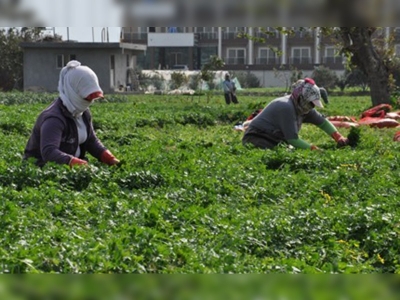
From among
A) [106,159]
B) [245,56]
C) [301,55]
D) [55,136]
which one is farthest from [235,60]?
[55,136]

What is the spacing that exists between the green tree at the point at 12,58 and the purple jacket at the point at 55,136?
154 feet

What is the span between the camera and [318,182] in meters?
6.62

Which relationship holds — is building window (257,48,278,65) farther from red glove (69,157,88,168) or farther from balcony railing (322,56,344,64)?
red glove (69,157,88,168)

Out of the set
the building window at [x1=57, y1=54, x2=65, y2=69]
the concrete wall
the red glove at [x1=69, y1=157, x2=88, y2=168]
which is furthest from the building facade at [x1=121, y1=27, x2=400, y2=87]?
the red glove at [x1=69, y1=157, x2=88, y2=168]

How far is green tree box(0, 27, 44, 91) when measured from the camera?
52.9 metres

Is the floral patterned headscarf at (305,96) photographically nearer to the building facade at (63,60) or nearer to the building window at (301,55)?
the building facade at (63,60)

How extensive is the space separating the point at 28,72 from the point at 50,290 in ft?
156

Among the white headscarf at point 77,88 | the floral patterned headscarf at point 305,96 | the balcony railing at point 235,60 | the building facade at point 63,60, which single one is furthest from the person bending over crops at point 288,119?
the balcony railing at point 235,60

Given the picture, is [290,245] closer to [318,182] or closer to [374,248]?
[374,248]

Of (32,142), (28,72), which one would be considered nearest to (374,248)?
(32,142)

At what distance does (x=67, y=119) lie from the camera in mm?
6797

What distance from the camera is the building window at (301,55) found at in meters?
65.4

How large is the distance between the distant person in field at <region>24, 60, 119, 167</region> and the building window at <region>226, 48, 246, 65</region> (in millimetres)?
61111

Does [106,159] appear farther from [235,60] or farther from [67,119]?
[235,60]
